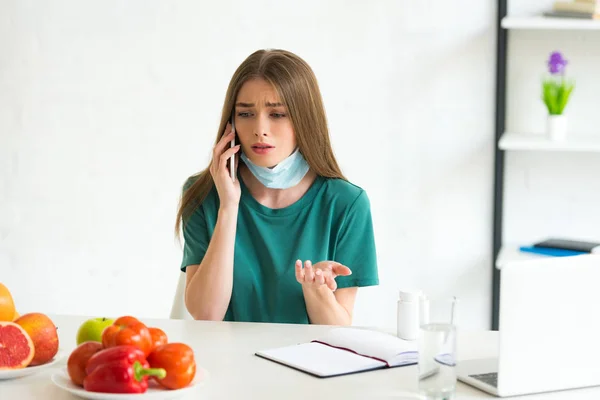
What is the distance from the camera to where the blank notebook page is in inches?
60.5

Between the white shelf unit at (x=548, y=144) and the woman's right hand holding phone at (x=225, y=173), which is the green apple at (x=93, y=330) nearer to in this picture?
the woman's right hand holding phone at (x=225, y=173)

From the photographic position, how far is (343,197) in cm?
225

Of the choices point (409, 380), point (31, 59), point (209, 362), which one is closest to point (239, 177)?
point (209, 362)

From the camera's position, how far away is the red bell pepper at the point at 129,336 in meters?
1.35

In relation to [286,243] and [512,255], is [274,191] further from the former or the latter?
[512,255]

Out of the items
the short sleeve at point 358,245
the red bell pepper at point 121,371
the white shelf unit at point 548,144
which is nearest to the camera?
the red bell pepper at point 121,371

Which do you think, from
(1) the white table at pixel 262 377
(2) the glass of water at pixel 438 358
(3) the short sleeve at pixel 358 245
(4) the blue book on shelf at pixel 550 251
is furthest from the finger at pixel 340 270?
(4) the blue book on shelf at pixel 550 251

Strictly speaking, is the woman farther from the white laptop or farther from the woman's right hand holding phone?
the white laptop

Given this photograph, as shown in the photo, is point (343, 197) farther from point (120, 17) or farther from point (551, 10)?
point (120, 17)

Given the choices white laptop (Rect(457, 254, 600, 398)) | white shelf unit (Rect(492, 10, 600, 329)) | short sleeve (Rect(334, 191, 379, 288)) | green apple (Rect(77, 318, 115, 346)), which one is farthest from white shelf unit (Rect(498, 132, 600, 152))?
green apple (Rect(77, 318, 115, 346))

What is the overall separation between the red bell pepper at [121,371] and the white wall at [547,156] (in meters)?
2.11

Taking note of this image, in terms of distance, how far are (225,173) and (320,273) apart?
1.48ft

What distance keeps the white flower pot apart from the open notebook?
4.77 feet

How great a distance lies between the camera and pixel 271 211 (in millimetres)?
2244
